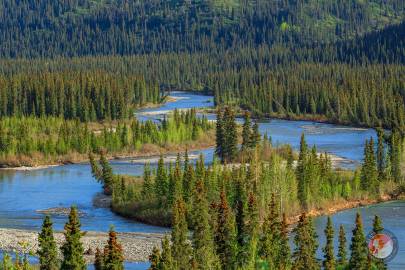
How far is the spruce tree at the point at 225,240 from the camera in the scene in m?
65.4

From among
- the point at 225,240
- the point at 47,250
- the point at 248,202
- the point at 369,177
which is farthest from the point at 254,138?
the point at 47,250

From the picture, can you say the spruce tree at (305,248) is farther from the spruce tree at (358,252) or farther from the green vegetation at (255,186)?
the green vegetation at (255,186)

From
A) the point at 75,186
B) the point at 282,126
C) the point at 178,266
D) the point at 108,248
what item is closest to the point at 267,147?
the point at 75,186

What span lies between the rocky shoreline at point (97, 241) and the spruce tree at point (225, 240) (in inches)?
476

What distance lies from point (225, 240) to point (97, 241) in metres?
19.7

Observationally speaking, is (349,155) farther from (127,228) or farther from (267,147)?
(127,228)

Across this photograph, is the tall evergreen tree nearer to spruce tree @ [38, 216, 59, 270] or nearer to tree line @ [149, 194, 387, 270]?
tree line @ [149, 194, 387, 270]

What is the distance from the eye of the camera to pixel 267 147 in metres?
130

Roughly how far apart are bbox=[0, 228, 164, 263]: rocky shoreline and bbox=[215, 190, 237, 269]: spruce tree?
39.7ft

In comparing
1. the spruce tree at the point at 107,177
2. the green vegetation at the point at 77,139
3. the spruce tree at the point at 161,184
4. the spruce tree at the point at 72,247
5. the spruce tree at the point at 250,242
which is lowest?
the green vegetation at the point at 77,139

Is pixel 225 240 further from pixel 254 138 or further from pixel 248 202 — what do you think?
pixel 254 138

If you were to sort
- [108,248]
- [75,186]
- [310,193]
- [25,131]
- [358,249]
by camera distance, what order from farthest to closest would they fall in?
1. [25,131]
2. [75,186]
3. [310,193]
4. [358,249]
5. [108,248]

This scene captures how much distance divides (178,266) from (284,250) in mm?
7328

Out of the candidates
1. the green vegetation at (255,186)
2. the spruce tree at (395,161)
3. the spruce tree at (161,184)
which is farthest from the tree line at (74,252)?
the spruce tree at (395,161)
